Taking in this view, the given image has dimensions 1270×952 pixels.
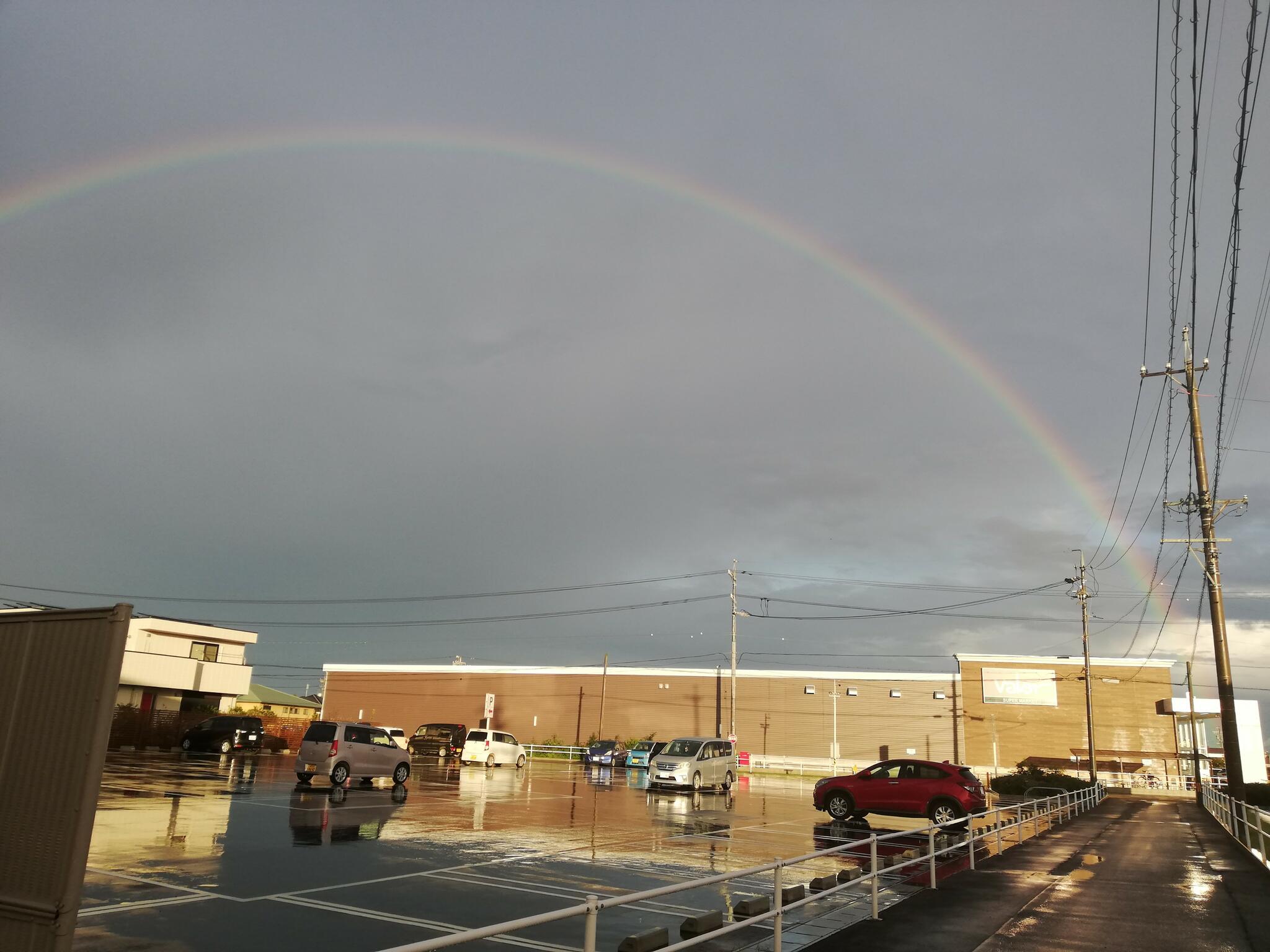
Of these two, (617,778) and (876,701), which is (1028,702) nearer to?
(876,701)

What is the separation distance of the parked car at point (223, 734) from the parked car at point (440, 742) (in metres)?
11.0

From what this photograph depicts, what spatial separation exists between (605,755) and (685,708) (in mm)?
15842

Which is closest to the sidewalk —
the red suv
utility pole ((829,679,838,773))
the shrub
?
the red suv

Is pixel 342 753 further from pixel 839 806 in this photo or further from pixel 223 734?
pixel 223 734

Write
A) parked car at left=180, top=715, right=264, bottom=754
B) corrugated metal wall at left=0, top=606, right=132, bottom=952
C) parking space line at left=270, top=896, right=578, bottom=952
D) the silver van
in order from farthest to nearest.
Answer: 1. parked car at left=180, top=715, right=264, bottom=754
2. the silver van
3. parking space line at left=270, top=896, right=578, bottom=952
4. corrugated metal wall at left=0, top=606, right=132, bottom=952

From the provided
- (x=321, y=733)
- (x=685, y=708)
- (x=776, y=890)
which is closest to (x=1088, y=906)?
(x=776, y=890)

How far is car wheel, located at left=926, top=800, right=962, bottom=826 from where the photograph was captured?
21.9 meters

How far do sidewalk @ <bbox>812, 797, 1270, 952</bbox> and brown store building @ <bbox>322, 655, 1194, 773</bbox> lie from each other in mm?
47686

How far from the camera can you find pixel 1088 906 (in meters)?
11.8

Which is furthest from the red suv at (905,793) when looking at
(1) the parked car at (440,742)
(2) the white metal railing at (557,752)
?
(2) the white metal railing at (557,752)

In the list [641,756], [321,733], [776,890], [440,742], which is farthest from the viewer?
[641,756]

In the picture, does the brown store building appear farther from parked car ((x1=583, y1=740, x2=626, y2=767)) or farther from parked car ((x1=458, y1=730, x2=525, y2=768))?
parked car ((x1=458, y1=730, x2=525, y2=768))

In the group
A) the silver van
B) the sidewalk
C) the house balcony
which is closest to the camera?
the sidewalk

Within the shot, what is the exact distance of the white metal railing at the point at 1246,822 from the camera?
1639 cm
